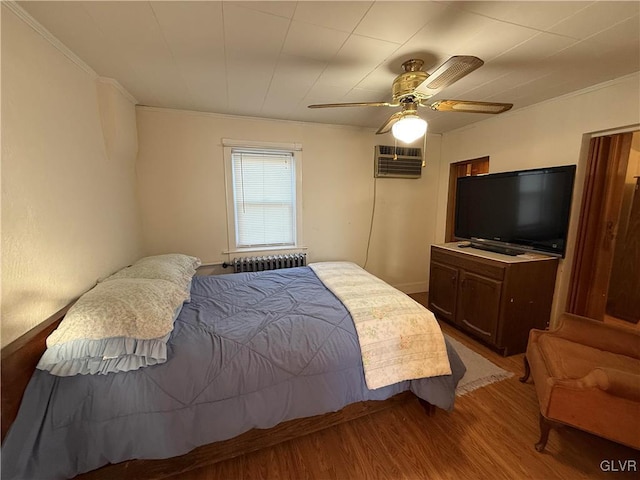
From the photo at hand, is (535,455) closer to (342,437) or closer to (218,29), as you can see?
(342,437)

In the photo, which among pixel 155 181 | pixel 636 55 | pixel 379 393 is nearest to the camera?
pixel 379 393

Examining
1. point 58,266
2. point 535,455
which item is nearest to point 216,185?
point 58,266

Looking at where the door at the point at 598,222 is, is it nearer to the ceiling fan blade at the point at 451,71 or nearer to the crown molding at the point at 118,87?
the ceiling fan blade at the point at 451,71

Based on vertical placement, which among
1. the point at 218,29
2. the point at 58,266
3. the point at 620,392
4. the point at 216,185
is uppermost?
the point at 218,29

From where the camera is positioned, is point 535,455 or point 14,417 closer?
point 14,417

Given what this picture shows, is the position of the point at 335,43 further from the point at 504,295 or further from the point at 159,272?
the point at 504,295

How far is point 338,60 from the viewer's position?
173 cm

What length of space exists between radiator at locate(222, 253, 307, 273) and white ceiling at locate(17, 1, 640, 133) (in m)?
1.70

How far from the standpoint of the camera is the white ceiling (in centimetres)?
127

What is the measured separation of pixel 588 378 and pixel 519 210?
1.66m

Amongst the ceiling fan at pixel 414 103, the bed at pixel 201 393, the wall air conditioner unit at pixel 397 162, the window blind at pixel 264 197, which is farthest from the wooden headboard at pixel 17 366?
the wall air conditioner unit at pixel 397 162

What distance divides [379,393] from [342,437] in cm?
38

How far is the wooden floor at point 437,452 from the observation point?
4.36ft

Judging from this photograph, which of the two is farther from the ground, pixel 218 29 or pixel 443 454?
pixel 218 29
